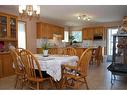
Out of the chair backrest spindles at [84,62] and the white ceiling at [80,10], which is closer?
the chair backrest spindles at [84,62]

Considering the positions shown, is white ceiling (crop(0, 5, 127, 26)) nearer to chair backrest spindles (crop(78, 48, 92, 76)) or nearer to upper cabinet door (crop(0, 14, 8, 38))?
upper cabinet door (crop(0, 14, 8, 38))

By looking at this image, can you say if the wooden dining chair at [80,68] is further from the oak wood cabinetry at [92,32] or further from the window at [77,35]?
the window at [77,35]

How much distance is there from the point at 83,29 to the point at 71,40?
1.06 meters

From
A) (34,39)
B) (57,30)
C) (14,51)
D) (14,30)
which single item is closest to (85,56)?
(14,51)

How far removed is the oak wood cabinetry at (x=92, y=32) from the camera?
926 centimetres

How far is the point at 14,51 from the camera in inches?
131

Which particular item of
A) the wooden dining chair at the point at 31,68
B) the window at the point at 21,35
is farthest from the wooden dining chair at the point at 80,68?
the window at the point at 21,35

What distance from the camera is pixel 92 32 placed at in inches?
376

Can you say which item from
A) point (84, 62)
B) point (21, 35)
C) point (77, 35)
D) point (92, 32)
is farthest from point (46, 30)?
point (84, 62)

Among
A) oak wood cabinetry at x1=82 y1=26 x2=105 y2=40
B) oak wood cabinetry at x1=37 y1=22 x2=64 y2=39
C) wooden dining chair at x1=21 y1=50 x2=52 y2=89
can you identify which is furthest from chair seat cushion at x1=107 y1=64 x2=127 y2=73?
oak wood cabinetry at x1=82 y1=26 x2=105 y2=40

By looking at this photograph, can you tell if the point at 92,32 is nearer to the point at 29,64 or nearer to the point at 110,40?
the point at 110,40

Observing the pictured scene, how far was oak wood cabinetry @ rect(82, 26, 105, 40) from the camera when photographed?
30.4ft

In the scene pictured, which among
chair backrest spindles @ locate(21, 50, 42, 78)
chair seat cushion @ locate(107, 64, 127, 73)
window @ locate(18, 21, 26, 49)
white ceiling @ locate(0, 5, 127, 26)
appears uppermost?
white ceiling @ locate(0, 5, 127, 26)
